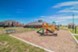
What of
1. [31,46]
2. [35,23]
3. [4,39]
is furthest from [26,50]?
[35,23]

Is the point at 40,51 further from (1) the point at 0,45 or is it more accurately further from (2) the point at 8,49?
(1) the point at 0,45

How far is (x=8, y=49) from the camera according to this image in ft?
52.0

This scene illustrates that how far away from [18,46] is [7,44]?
1.50 meters

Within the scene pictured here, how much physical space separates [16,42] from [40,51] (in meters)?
3.95

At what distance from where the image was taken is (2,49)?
52.3 ft

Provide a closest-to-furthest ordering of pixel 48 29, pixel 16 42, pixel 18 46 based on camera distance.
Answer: pixel 18 46 < pixel 16 42 < pixel 48 29

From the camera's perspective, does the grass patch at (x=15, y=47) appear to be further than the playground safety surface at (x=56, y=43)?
No

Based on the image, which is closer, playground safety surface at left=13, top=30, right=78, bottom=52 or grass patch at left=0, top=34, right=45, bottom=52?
grass patch at left=0, top=34, right=45, bottom=52

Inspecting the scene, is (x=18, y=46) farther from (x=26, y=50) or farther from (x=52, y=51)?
(x=52, y=51)

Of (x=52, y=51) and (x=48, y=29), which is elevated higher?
(x=48, y=29)

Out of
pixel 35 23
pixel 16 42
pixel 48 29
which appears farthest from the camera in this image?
pixel 35 23

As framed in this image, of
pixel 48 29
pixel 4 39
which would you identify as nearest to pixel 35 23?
pixel 48 29

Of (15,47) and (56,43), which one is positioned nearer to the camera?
(15,47)

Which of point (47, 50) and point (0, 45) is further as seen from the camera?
point (0, 45)
